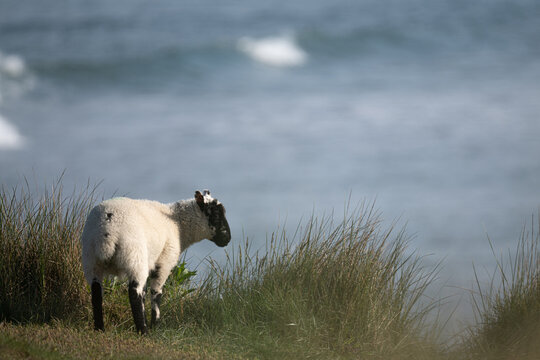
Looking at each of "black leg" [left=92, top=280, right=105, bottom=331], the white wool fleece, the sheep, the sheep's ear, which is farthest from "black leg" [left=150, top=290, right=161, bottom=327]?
the sheep's ear

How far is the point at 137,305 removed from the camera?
24.2 ft

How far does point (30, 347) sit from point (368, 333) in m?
4.27

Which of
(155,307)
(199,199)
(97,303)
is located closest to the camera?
(97,303)

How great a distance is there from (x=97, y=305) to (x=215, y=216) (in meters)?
2.16

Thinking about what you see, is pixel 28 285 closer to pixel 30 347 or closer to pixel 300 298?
pixel 30 347

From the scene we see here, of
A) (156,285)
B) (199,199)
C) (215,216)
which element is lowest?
(156,285)

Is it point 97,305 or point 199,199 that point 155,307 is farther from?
point 199,199

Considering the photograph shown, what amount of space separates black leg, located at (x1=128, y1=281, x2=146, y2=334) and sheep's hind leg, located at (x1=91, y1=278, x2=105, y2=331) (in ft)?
1.37

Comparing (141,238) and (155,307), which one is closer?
(141,238)

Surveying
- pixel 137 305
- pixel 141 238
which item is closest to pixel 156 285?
pixel 137 305

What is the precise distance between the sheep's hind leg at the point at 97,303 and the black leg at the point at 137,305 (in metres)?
0.42

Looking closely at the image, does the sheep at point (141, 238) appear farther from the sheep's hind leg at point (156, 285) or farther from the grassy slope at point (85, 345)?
the grassy slope at point (85, 345)

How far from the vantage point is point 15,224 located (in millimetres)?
9266

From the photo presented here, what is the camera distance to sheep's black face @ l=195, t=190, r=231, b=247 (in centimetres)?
866
